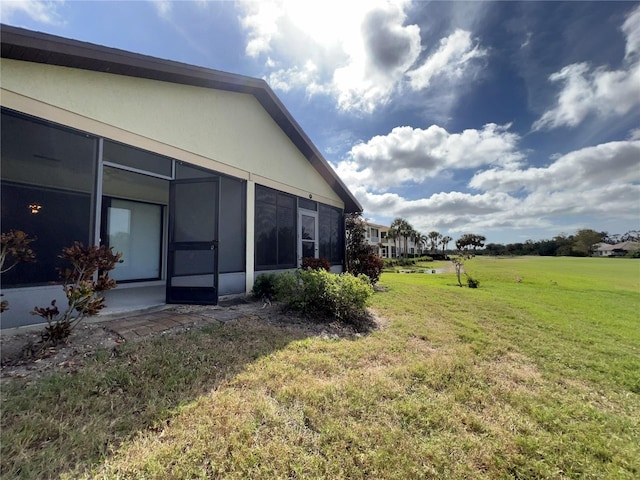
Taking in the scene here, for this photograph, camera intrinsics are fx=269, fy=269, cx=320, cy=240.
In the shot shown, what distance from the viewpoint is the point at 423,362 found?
364 cm

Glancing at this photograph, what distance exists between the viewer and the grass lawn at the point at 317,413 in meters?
1.84

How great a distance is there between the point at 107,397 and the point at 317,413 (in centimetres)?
186

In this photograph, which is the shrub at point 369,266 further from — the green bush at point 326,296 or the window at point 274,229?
the green bush at point 326,296

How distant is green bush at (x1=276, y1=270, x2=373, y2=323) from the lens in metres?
5.23

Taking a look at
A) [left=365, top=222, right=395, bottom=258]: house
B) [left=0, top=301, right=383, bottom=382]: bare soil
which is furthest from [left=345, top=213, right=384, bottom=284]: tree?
[left=365, top=222, right=395, bottom=258]: house

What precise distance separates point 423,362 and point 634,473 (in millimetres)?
1889

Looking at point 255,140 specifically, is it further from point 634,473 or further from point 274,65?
point 634,473

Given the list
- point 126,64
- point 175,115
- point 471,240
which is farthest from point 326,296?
point 471,240

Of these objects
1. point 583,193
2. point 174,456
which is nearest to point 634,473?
point 174,456

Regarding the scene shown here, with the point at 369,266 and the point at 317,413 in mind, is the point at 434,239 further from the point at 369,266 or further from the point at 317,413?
the point at 317,413

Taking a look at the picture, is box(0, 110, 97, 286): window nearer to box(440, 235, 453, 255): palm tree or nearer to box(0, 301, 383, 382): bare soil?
box(0, 301, 383, 382): bare soil

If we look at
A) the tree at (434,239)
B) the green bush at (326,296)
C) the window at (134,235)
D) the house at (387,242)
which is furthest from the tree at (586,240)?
the window at (134,235)

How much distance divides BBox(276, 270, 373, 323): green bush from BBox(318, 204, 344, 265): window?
16.0 ft

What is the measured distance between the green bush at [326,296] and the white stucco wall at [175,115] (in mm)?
3365
